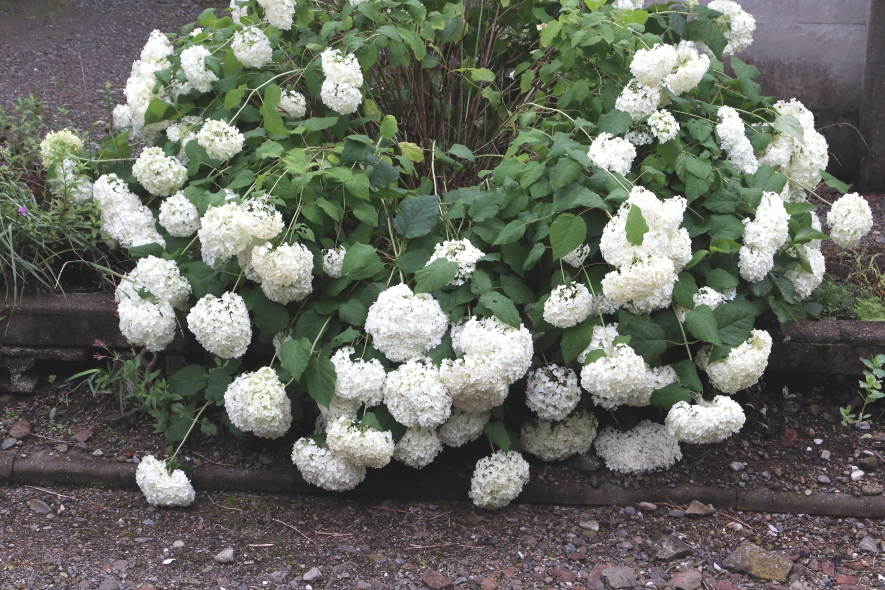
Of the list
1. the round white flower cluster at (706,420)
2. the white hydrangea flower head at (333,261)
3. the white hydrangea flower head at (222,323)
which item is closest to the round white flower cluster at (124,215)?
the white hydrangea flower head at (222,323)

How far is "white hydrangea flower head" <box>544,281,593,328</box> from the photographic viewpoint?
2389mm

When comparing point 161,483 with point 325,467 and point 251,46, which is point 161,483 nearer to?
point 325,467

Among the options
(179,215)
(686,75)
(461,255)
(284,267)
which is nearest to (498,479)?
(461,255)

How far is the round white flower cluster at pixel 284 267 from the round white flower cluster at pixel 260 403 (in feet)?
0.78

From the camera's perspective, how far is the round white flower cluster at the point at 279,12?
2953 millimetres

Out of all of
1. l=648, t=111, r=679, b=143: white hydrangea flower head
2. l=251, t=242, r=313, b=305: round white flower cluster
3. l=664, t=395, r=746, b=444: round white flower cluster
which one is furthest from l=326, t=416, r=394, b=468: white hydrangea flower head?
l=648, t=111, r=679, b=143: white hydrangea flower head

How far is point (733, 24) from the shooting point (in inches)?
130

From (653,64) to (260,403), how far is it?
1.51 meters

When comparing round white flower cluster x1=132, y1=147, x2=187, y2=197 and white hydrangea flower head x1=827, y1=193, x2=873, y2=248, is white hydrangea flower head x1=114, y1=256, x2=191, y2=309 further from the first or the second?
white hydrangea flower head x1=827, y1=193, x2=873, y2=248

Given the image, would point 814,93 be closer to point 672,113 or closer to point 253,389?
point 672,113

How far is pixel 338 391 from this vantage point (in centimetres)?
245

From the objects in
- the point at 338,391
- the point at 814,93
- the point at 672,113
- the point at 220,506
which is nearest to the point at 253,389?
the point at 338,391

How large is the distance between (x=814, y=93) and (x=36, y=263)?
3630 millimetres

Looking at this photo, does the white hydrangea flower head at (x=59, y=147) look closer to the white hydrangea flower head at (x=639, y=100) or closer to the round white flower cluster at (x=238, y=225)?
the round white flower cluster at (x=238, y=225)
